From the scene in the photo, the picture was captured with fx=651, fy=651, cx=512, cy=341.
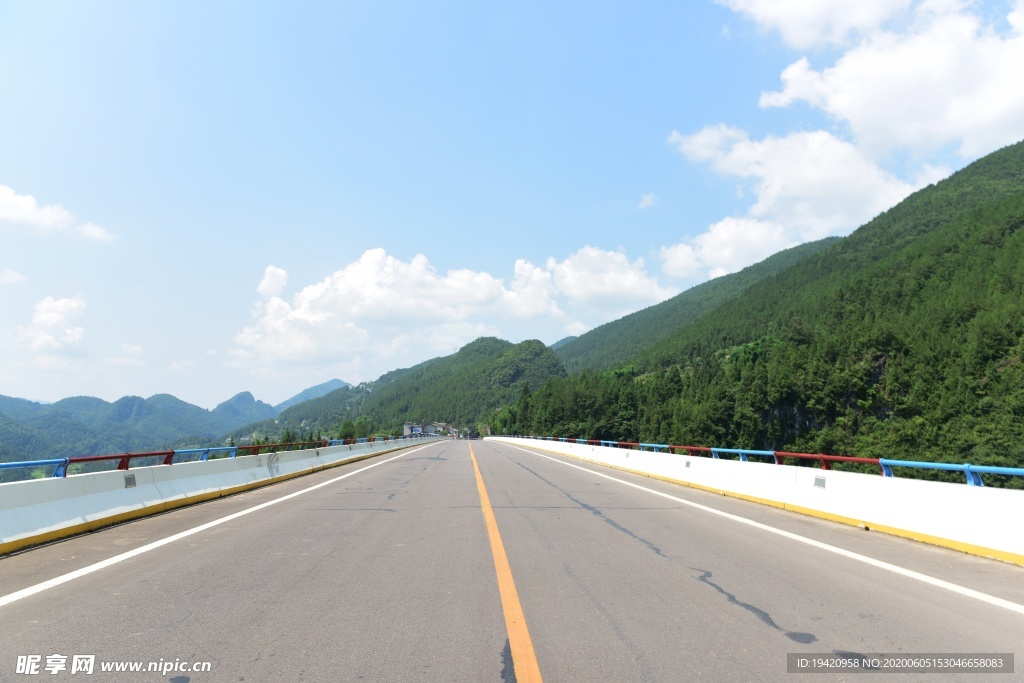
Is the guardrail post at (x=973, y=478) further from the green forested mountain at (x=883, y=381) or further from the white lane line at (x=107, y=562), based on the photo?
the green forested mountain at (x=883, y=381)

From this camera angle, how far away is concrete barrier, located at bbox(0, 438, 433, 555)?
876 centimetres

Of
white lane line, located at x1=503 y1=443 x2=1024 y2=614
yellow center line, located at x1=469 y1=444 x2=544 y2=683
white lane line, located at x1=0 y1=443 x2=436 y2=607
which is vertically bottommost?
white lane line, located at x1=503 y1=443 x2=1024 y2=614

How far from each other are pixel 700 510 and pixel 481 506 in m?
4.46

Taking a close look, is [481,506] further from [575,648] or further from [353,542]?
[575,648]

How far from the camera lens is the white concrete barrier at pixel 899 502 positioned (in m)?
8.39

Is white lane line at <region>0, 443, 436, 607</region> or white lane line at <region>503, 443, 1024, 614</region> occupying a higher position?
white lane line at <region>0, 443, 436, 607</region>

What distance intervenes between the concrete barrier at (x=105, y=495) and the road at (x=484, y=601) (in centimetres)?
47

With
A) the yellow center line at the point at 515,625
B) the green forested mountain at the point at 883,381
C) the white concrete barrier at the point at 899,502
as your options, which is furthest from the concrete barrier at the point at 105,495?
the green forested mountain at the point at 883,381

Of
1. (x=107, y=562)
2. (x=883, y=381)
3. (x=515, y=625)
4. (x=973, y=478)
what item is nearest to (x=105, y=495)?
(x=107, y=562)

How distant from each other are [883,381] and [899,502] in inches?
4723

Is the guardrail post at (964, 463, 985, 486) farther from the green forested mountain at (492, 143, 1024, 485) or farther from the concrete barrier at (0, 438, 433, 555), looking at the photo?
the green forested mountain at (492, 143, 1024, 485)

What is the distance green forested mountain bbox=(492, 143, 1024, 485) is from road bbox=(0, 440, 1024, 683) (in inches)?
3131

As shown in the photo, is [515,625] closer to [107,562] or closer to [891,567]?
[891,567]

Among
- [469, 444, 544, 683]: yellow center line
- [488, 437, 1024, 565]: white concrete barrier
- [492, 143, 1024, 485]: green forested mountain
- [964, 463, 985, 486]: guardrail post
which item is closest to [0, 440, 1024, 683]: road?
[469, 444, 544, 683]: yellow center line
